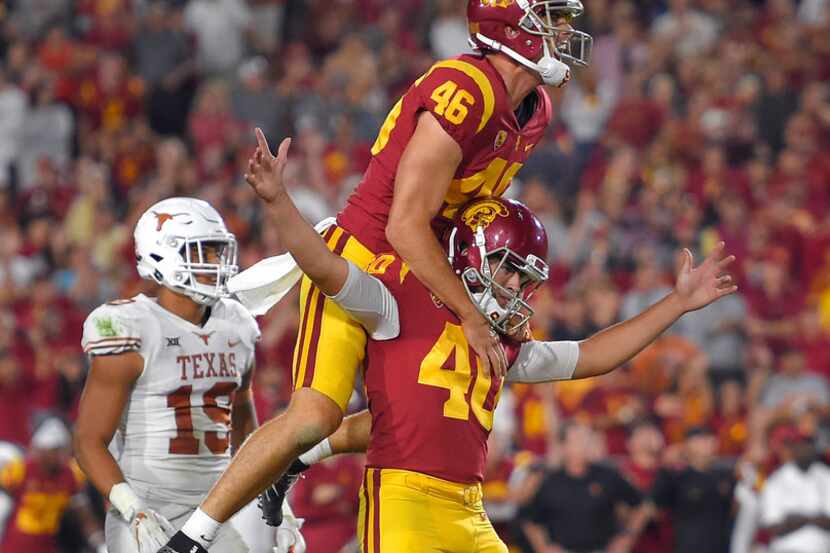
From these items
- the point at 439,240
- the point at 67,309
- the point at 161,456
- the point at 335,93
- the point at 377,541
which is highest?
the point at 335,93

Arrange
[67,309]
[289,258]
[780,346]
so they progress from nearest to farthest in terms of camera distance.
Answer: [289,258] < [780,346] < [67,309]

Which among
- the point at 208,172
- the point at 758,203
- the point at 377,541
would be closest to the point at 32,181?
the point at 208,172

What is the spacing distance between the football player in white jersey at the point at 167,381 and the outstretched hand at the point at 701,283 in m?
1.58

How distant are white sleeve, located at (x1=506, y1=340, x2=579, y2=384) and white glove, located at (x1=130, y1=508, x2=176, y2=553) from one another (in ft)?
4.09

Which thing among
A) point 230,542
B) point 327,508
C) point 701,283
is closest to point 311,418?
point 230,542

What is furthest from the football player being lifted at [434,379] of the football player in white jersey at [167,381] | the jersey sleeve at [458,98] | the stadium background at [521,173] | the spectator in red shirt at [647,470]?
the spectator in red shirt at [647,470]

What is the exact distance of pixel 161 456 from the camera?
5.26 m

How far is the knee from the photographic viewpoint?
4.66 m

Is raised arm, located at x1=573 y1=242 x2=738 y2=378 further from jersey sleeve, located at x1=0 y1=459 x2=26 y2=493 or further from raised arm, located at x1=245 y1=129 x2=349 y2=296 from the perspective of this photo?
jersey sleeve, located at x1=0 y1=459 x2=26 y2=493

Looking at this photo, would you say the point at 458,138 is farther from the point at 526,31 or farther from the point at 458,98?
the point at 526,31

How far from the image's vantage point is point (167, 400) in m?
5.28

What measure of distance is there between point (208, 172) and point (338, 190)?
1.18 metres

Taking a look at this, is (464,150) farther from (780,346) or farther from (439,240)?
(780,346)

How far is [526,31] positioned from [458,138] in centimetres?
A: 47
